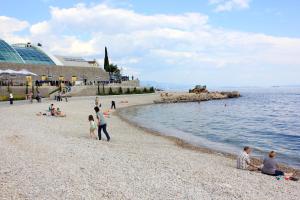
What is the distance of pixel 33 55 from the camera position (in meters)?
73.3

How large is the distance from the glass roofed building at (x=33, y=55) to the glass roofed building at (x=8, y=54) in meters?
1.33

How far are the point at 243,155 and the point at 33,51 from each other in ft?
223

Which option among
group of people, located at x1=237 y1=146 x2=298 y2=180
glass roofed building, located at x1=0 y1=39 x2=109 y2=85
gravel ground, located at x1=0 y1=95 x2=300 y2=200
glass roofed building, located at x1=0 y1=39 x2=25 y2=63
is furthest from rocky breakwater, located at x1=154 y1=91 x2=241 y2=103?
group of people, located at x1=237 y1=146 x2=298 y2=180

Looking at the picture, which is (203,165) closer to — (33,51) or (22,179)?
(22,179)

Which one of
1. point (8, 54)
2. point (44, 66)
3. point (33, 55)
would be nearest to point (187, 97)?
point (44, 66)

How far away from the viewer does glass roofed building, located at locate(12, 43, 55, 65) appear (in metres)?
70.4

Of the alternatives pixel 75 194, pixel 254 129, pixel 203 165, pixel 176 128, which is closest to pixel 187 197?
pixel 75 194

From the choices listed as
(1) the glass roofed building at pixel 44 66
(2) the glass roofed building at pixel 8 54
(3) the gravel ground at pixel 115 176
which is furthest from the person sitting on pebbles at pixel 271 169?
(2) the glass roofed building at pixel 8 54

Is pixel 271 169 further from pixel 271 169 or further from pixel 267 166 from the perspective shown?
pixel 267 166

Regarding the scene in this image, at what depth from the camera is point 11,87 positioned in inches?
2147

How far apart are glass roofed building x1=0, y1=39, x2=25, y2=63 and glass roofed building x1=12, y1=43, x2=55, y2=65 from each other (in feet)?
4.35

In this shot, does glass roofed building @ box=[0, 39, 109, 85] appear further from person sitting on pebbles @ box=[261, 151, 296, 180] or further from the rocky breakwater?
person sitting on pebbles @ box=[261, 151, 296, 180]

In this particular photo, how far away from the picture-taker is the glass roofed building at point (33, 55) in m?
70.4

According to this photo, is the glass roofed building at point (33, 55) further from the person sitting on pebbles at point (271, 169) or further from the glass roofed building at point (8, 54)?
the person sitting on pebbles at point (271, 169)
